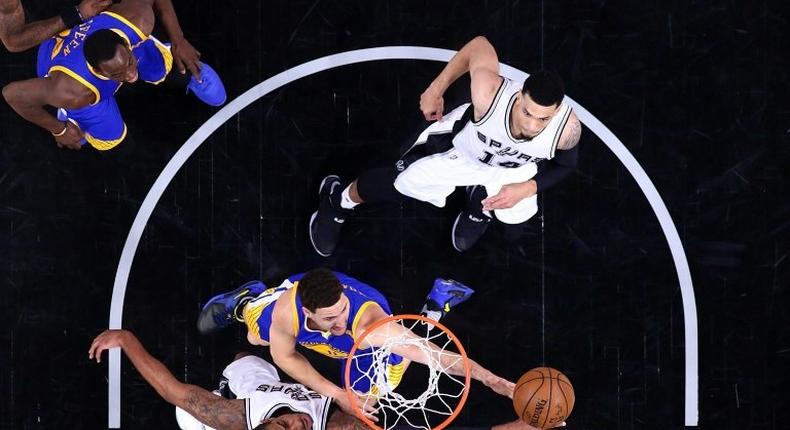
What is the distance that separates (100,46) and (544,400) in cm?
397

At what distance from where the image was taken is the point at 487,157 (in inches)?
210

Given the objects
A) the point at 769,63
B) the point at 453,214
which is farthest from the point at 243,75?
the point at 769,63

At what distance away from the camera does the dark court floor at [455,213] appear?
6.30 metres

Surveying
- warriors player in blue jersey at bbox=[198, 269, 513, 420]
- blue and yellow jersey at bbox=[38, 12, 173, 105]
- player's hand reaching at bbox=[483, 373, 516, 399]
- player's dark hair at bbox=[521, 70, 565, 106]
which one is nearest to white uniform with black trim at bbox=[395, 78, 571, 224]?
player's dark hair at bbox=[521, 70, 565, 106]

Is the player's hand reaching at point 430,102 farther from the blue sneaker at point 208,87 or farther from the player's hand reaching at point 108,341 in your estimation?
the player's hand reaching at point 108,341

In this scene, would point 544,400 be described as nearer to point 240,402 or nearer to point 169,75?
point 240,402

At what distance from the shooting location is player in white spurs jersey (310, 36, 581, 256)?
4.93 m

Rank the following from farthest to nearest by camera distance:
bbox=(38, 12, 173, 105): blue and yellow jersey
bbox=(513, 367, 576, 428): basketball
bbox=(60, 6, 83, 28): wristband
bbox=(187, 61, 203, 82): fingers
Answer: bbox=(187, 61, 203, 82): fingers → bbox=(60, 6, 83, 28): wristband → bbox=(38, 12, 173, 105): blue and yellow jersey → bbox=(513, 367, 576, 428): basketball

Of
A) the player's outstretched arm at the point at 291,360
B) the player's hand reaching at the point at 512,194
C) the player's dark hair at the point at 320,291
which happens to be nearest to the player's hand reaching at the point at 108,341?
the player's outstretched arm at the point at 291,360

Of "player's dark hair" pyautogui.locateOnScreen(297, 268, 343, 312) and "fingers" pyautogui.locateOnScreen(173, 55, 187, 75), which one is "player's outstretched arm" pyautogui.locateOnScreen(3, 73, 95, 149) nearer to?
"fingers" pyautogui.locateOnScreen(173, 55, 187, 75)

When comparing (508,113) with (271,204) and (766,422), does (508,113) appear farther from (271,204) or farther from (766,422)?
(766,422)

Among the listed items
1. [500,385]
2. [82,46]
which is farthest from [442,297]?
[82,46]

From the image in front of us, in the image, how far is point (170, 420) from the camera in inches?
247

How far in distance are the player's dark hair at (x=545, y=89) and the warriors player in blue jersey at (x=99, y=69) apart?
2.81 metres
